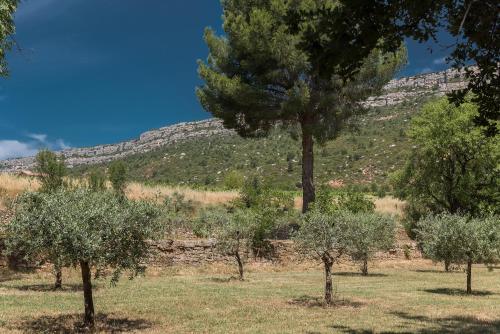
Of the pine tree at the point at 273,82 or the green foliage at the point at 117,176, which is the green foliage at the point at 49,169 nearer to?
the green foliage at the point at 117,176

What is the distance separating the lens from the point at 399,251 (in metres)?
37.5

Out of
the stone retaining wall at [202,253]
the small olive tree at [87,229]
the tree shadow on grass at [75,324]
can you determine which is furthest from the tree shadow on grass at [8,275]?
the small olive tree at [87,229]

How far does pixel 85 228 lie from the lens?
11305 millimetres

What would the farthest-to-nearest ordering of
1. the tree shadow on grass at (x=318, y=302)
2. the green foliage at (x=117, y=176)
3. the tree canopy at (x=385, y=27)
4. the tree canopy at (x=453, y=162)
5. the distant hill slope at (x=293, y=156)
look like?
the distant hill slope at (x=293, y=156) < the tree canopy at (x=453, y=162) < the green foliage at (x=117, y=176) < the tree shadow on grass at (x=318, y=302) < the tree canopy at (x=385, y=27)

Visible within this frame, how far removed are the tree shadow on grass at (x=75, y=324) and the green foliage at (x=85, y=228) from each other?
1.57m

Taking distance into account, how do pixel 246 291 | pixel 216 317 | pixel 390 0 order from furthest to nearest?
1. pixel 246 291
2. pixel 216 317
3. pixel 390 0

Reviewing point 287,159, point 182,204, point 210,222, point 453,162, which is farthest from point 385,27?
point 287,159

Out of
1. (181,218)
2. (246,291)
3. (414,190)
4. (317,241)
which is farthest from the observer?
(414,190)

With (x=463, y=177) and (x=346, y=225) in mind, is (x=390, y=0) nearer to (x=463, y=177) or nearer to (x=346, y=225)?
(x=346, y=225)

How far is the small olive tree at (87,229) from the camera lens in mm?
11219

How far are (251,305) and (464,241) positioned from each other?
11.3 metres

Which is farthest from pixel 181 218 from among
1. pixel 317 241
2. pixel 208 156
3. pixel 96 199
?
pixel 208 156

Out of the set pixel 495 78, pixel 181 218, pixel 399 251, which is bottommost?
pixel 399 251

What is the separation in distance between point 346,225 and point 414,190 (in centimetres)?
2522
